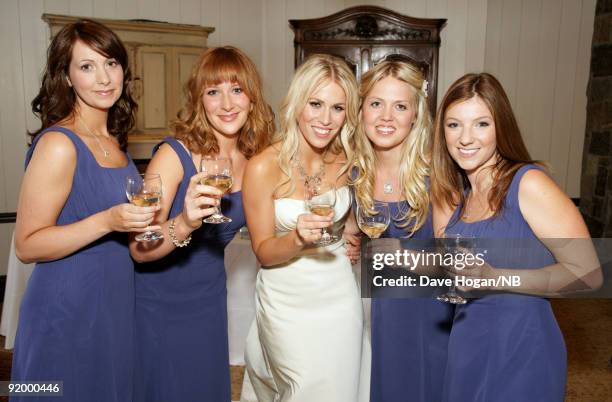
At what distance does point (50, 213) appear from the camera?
5.85 ft

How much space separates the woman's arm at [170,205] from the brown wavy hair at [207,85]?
14cm

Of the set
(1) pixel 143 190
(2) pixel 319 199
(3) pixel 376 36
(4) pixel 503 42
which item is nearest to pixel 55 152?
(1) pixel 143 190

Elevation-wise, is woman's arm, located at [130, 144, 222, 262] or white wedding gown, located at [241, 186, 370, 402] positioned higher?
woman's arm, located at [130, 144, 222, 262]

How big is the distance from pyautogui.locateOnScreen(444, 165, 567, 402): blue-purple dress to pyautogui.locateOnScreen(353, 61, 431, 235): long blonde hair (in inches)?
21.5

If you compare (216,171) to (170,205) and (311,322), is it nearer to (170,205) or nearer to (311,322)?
(170,205)

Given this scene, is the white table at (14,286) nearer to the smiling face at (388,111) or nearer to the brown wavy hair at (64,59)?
the brown wavy hair at (64,59)

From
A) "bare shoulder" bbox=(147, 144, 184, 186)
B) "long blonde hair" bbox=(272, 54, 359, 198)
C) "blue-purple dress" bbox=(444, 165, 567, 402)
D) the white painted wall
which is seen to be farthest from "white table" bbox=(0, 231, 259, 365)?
the white painted wall

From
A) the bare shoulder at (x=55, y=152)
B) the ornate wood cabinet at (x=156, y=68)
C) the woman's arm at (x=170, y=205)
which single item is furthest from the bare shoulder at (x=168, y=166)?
the ornate wood cabinet at (x=156, y=68)

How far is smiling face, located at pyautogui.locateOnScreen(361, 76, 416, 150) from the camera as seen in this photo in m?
2.44

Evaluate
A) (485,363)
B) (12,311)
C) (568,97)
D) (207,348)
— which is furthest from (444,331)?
(568,97)

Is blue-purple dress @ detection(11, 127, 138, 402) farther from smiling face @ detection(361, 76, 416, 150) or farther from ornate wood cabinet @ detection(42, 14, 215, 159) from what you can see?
ornate wood cabinet @ detection(42, 14, 215, 159)

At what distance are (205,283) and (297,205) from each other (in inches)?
21.2

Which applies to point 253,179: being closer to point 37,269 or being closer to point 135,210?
point 135,210

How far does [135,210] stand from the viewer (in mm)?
1670
